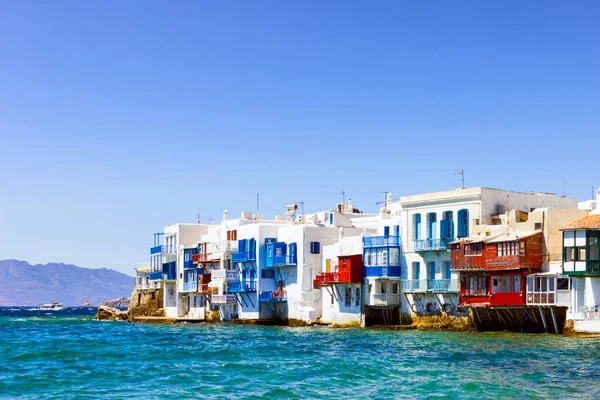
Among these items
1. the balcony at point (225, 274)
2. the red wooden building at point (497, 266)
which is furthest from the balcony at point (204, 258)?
the red wooden building at point (497, 266)

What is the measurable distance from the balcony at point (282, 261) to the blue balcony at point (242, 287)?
8.28ft

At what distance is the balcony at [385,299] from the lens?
6850 centimetres

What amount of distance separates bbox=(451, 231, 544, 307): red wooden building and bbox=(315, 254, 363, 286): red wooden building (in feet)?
33.4

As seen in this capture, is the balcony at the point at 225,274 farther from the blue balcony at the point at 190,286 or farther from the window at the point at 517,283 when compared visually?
the window at the point at 517,283

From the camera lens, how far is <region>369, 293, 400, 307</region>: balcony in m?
68.5

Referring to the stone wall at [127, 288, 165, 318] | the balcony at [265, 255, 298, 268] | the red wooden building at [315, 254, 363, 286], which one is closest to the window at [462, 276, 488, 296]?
the red wooden building at [315, 254, 363, 286]

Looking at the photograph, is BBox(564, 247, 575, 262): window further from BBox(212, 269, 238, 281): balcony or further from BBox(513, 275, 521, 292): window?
BBox(212, 269, 238, 281): balcony

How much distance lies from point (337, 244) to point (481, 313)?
16.3 meters

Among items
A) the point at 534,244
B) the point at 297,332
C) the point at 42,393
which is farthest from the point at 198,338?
the point at 42,393

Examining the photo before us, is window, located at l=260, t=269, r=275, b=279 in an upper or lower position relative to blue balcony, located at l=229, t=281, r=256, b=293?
upper

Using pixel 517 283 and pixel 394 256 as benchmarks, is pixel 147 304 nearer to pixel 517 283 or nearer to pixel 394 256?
pixel 394 256

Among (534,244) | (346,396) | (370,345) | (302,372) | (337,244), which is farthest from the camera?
(337,244)

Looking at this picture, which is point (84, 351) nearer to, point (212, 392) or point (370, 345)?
point (370, 345)

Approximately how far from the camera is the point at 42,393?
36312 mm
